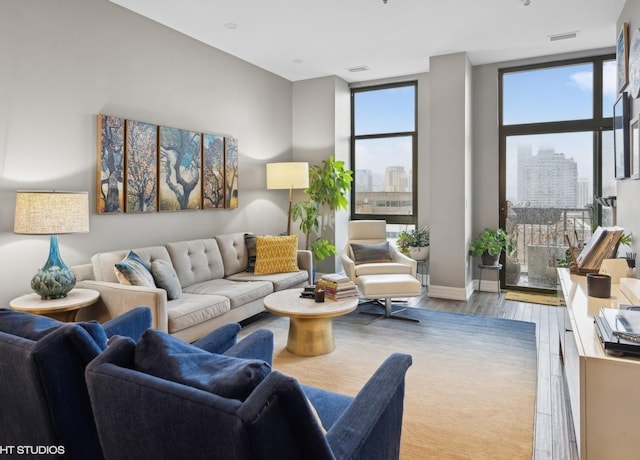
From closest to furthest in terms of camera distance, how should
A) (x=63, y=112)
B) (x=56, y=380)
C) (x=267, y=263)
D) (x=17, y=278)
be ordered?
(x=56, y=380) → (x=17, y=278) → (x=63, y=112) → (x=267, y=263)

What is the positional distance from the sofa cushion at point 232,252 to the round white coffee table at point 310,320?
1224 mm

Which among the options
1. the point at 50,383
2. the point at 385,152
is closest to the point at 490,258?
the point at 385,152

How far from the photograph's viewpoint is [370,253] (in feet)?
16.4

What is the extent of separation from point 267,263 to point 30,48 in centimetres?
275

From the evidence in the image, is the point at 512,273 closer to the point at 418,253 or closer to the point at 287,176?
the point at 418,253

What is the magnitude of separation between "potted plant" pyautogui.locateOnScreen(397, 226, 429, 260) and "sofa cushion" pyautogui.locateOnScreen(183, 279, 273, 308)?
225 cm

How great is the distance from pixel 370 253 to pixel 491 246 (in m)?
1.59

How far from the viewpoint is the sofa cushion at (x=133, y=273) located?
124 inches

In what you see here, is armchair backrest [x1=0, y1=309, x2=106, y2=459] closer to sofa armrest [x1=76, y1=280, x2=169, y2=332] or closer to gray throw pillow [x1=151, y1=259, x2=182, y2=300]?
sofa armrest [x1=76, y1=280, x2=169, y2=332]

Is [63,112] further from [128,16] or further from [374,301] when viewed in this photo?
[374,301]

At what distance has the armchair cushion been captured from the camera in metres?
4.97

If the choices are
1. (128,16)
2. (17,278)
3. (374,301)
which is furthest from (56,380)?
(374,301)

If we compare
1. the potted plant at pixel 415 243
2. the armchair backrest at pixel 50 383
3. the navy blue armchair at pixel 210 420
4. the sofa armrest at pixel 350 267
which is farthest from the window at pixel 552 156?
the armchair backrest at pixel 50 383

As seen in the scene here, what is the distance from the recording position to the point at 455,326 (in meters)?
4.17
